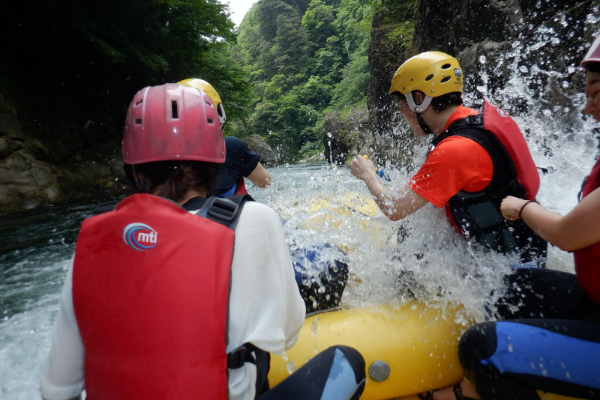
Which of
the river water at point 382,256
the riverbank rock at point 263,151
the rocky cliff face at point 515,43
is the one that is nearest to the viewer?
the river water at point 382,256

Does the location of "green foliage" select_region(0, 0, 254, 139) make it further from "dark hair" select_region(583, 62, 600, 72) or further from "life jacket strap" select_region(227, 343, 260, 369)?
"dark hair" select_region(583, 62, 600, 72)

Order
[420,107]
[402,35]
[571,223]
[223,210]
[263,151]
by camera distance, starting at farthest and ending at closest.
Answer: [263,151], [402,35], [420,107], [571,223], [223,210]

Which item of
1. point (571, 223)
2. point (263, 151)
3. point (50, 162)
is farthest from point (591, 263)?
point (263, 151)

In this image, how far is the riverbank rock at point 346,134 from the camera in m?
20.7

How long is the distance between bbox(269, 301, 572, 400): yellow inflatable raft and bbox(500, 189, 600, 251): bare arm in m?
0.83

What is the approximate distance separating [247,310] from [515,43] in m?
7.74

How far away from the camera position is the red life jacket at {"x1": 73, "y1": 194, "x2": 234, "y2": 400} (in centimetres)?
93

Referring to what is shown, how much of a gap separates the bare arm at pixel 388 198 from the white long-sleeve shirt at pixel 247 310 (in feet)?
3.75

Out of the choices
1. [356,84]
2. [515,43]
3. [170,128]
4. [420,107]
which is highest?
[515,43]

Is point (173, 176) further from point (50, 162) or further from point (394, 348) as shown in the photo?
point (50, 162)

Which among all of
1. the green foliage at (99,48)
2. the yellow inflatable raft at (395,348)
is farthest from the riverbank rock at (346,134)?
the yellow inflatable raft at (395,348)

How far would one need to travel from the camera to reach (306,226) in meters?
3.48

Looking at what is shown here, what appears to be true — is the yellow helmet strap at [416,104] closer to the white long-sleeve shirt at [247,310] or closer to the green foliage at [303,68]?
the white long-sleeve shirt at [247,310]

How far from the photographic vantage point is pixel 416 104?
7.56 ft
